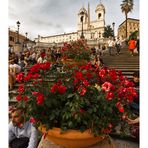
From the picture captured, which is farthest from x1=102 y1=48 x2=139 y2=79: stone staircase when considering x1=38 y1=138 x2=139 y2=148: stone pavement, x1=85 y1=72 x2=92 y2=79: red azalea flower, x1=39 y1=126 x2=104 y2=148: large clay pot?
x1=39 y1=126 x2=104 y2=148: large clay pot

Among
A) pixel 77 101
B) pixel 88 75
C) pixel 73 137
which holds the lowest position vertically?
pixel 73 137

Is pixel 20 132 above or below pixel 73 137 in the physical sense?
below

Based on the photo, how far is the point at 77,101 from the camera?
1770 mm

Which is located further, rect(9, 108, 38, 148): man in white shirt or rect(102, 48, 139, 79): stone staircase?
rect(102, 48, 139, 79): stone staircase

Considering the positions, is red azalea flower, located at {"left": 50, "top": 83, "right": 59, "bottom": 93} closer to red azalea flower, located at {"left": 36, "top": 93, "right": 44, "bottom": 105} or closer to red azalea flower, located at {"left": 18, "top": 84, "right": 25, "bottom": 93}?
red azalea flower, located at {"left": 36, "top": 93, "right": 44, "bottom": 105}

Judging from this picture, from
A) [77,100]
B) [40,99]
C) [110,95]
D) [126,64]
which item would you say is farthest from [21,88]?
[126,64]

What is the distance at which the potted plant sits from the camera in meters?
1.75

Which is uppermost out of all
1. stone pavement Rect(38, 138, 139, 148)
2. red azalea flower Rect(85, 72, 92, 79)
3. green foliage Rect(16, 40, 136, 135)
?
red azalea flower Rect(85, 72, 92, 79)

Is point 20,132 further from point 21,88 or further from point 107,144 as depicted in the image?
point 107,144

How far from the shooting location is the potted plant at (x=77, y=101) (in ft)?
5.76

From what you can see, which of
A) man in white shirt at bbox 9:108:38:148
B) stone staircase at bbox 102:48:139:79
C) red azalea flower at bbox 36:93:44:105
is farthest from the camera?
stone staircase at bbox 102:48:139:79
